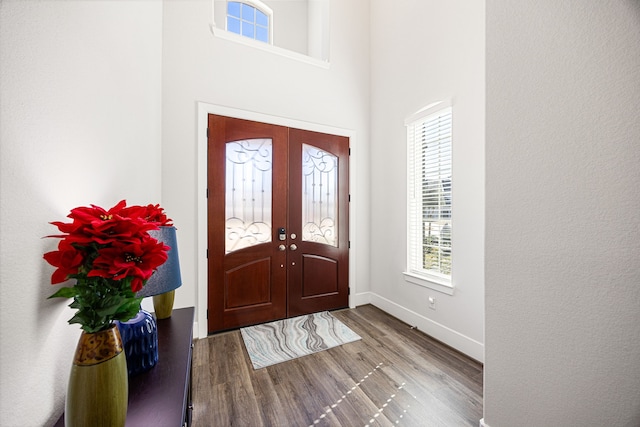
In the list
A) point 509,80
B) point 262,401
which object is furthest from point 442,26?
point 262,401

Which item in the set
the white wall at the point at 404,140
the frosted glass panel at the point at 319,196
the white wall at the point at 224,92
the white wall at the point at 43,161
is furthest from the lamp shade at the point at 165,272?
the white wall at the point at 404,140

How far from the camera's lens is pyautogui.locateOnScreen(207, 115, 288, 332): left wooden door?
2613 mm

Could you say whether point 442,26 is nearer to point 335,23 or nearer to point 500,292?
point 335,23

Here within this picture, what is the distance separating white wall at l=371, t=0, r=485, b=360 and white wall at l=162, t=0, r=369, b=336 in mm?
266

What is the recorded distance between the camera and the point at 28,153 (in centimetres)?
63

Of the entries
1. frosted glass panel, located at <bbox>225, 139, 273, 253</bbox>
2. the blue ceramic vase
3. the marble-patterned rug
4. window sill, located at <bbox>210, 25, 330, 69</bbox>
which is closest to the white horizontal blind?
the marble-patterned rug

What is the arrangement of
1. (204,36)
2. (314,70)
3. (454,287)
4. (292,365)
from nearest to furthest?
(292,365), (454,287), (204,36), (314,70)

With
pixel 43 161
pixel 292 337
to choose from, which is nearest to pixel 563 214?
pixel 43 161

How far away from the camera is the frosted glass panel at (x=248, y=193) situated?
106 inches

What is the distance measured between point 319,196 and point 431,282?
1.55 meters

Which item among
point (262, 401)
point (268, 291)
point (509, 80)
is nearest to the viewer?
point (509, 80)

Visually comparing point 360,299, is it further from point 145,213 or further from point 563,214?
point 145,213

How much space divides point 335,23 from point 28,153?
142 inches

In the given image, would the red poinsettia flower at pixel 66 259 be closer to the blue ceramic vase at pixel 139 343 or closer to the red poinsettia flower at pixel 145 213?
the red poinsettia flower at pixel 145 213
